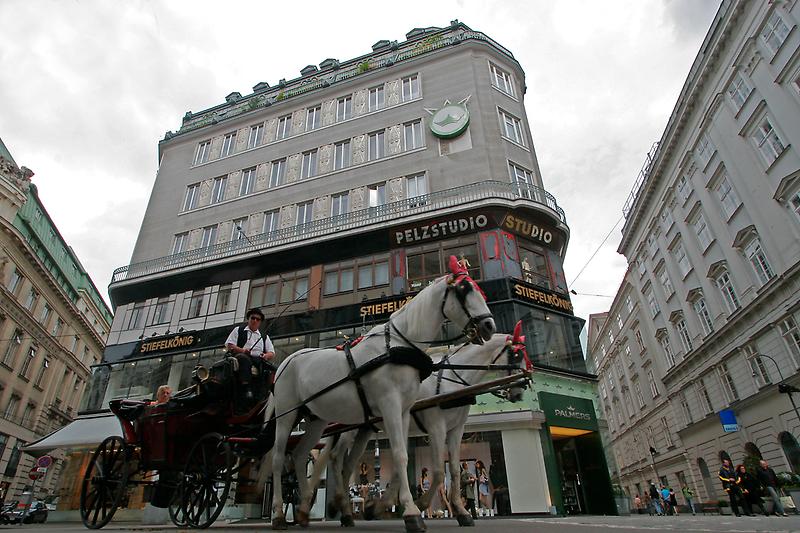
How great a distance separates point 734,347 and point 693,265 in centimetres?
748

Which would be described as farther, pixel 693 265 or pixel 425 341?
pixel 693 265

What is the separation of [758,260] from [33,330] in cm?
Answer: 5339

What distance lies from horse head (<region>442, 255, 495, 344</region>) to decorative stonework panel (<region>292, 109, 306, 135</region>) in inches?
1092

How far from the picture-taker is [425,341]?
17.2 feet

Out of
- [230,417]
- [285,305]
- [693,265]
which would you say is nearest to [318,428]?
[230,417]

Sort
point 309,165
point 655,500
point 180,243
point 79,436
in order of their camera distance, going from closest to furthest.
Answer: point 79,436 → point 180,243 → point 309,165 → point 655,500

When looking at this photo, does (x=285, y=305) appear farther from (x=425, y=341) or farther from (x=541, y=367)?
(x=425, y=341)

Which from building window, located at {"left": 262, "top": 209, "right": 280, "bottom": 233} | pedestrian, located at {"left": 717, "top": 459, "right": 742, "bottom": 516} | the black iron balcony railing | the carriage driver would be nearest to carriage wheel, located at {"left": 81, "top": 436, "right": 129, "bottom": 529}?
the carriage driver

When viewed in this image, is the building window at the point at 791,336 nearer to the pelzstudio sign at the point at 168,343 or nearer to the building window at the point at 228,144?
the pelzstudio sign at the point at 168,343

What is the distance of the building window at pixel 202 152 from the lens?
3222cm

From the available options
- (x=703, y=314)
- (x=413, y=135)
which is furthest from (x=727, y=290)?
(x=413, y=135)

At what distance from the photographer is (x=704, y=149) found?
30.0m

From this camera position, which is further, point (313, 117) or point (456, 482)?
point (313, 117)

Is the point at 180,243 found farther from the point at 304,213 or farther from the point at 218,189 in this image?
the point at 304,213
